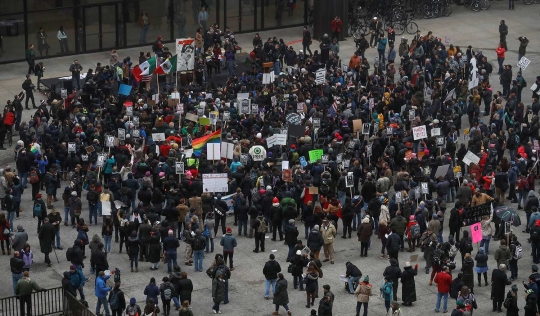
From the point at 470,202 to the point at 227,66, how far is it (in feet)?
56.3

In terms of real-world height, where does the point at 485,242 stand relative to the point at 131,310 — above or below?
above

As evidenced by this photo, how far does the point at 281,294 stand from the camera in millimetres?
32781

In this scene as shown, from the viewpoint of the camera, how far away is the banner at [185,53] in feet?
163

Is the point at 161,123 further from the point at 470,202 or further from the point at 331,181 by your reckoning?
the point at 470,202

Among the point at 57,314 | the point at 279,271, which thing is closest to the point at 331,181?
the point at 279,271

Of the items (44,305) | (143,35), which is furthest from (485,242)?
(143,35)

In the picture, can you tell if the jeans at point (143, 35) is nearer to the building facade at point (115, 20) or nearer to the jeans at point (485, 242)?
the building facade at point (115, 20)

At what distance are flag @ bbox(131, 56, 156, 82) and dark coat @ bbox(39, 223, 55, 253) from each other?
14.1 metres

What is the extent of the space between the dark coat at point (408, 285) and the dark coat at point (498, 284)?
209cm

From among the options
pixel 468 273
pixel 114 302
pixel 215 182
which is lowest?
pixel 114 302

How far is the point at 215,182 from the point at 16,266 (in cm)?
762

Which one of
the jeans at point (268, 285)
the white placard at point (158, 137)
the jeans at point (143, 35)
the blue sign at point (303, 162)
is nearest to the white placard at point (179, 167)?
the white placard at point (158, 137)

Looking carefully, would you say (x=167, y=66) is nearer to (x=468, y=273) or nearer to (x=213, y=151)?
(x=213, y=151)

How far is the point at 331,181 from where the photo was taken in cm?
3969
